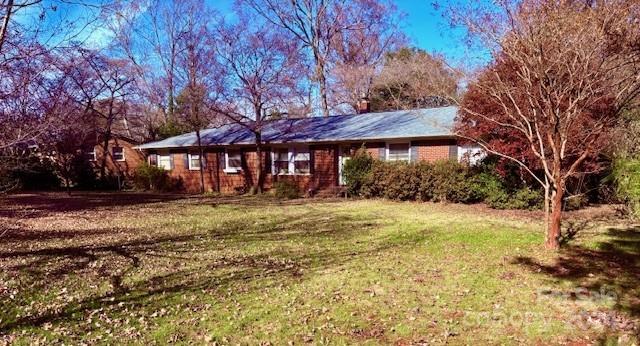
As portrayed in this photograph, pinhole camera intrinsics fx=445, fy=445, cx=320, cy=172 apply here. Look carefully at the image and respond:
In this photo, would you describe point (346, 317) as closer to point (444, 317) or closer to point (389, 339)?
point (389, 339)

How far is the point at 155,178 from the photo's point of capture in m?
25.6

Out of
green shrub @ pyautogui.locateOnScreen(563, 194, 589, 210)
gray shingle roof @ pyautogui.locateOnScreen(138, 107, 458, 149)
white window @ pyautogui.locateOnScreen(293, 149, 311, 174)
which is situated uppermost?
gray shingle roof @ pyautogui.locateOnScreen(138, 107, 458, 149)

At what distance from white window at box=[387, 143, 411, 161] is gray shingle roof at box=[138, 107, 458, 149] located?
589mm

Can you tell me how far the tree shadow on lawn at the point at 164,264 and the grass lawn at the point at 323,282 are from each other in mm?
34

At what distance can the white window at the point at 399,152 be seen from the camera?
18281 millimetres

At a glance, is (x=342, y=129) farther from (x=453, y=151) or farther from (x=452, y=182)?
(x=452, y=182)

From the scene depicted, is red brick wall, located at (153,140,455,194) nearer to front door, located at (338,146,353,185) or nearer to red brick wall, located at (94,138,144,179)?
front door, located at (338,146,353,185)

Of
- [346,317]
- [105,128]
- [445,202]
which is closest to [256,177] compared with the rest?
[445,202]

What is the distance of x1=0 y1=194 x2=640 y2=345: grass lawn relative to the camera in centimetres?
489

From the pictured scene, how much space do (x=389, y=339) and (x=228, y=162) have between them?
20264mm

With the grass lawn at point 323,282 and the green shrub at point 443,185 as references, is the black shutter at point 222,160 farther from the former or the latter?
the grass lawn at point 323,282

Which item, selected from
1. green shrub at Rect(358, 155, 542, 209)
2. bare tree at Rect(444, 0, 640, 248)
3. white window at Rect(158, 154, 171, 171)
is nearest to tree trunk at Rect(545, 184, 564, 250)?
bare tree at Rect(444, 0, 640, 248)

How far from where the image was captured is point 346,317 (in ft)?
17.4

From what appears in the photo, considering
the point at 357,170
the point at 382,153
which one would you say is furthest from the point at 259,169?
the point at 382,153
